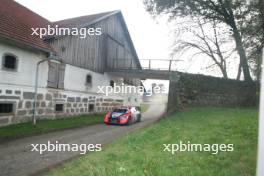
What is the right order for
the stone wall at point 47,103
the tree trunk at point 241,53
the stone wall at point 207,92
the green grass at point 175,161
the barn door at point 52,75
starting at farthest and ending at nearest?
the tree trunk at point 241,53 < the stone wall at point 207,92 < the barn door at point 52,75 < the stone wall at point 47,103 < the green grass at point 175,161

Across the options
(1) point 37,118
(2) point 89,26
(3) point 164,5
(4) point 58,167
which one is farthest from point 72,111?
(3) point 164,5

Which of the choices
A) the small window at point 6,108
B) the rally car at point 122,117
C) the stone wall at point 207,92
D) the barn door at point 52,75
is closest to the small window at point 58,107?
the barn door at point 52,75

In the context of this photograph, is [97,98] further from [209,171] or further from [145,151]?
[209,171]

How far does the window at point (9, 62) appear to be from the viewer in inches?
464

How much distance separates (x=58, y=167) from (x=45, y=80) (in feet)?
30.7

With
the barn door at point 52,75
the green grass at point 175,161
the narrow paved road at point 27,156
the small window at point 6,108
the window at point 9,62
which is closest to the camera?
the green grass at point 175,161

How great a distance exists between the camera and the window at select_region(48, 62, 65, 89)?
586 inches

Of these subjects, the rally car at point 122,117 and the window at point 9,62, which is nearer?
the window at point 9,62

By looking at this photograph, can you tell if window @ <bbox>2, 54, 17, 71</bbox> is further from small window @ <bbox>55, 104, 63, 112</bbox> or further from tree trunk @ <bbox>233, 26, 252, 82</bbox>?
tree trunk @ <bbox>233, 26, 252, 82</bbox>

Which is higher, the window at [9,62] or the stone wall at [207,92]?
the window at [9,62]

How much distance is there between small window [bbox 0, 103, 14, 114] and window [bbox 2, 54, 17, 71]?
1.98m

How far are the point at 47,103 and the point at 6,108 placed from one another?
291 cm

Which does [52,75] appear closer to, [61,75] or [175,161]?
[61,75]

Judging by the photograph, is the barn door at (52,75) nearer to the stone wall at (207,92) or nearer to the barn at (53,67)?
the barn at (53,67)
